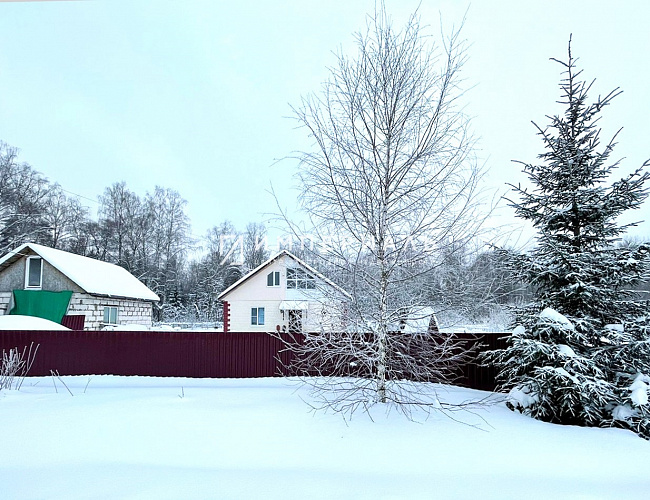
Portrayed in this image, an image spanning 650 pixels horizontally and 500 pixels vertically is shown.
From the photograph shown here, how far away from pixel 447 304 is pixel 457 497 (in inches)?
97.7

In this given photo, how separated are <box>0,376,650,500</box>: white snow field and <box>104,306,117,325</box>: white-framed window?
470 inches

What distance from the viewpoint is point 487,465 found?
3.80 metres

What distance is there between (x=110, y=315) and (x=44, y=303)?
258cm

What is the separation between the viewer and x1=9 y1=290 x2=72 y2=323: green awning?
14.9m

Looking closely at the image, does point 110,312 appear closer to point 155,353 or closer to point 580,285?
point 155,353

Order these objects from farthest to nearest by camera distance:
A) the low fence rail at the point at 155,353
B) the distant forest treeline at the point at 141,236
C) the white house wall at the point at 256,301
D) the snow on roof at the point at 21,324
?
1. the distant forest treeline at the point at 141,236
2. the white house wall at the point at 256,301
3. the snow on roof at the point at 21,324
4. the low fence rail at the point at 155,353

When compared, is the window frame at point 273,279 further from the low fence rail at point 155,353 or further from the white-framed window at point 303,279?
the white-framed window at point 303,279

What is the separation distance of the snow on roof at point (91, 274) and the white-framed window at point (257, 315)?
5.27 metres

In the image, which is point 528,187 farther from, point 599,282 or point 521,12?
point 521,12

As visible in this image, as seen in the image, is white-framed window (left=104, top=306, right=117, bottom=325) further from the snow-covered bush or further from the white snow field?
the white snow field

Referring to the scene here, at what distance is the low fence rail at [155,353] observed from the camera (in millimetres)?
9094

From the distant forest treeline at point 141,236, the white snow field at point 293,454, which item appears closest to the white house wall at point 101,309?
the distant forest treeline at point 141,236

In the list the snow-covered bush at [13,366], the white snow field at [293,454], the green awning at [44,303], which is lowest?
the white snow field at [293,454]

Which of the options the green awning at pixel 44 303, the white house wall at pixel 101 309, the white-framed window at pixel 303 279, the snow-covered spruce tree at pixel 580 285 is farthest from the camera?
the white house wall at pixel 101 309
